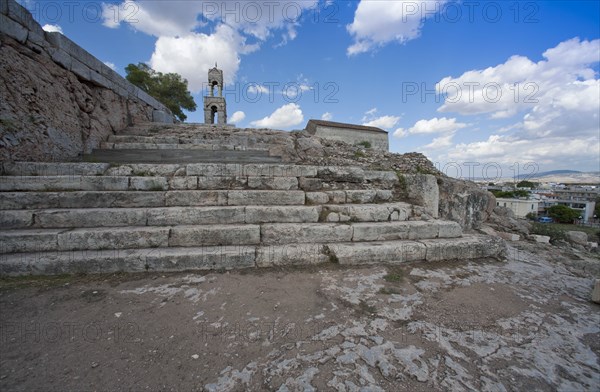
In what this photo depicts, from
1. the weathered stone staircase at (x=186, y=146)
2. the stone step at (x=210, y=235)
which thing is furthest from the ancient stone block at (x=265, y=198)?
the weathered stone staircase at (x=186, y=146)

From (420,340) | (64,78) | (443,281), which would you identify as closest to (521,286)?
(443,281)

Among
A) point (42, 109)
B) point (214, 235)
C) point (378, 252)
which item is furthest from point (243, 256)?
point (42, 109)

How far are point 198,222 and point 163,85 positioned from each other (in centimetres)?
2401

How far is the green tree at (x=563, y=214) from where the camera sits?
36562mm

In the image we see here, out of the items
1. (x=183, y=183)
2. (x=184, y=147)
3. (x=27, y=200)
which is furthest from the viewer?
(x=184, y=147)

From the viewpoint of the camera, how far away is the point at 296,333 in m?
1.77

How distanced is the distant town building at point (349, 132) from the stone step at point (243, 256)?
26.1 m

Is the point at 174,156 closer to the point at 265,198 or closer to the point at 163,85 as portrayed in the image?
the point at 265,198

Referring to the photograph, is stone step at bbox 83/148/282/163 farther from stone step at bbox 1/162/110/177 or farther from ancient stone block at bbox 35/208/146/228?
ancient stone block at bbox 35/208/146/228

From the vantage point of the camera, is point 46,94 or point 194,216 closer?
point 194,216

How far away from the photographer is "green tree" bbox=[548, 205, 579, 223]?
36562 mm

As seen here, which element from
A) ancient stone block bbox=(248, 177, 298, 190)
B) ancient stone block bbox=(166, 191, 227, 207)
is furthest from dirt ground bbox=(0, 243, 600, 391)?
ancient stone block bbox=(248, 177, 298, 190)

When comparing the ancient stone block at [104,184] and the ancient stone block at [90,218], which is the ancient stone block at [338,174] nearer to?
the ancient stone block at [90,218]

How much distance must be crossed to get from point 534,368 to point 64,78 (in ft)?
27.6
